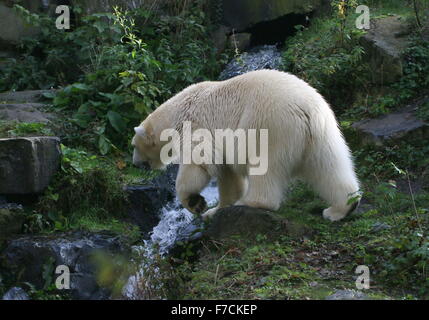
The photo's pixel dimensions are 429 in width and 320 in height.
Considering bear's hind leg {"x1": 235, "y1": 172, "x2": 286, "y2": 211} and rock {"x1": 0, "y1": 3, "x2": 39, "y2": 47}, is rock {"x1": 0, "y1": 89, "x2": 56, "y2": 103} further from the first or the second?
bear's hind leg {"x1": 235, "y1": 172, "x2": 286, "y2": 211}

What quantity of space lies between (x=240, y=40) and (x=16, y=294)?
24.2 ft

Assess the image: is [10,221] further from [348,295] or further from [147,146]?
[348,295]

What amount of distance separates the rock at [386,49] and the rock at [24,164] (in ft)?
17.2

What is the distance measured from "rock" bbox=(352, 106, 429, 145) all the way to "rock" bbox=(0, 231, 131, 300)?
3.80 m

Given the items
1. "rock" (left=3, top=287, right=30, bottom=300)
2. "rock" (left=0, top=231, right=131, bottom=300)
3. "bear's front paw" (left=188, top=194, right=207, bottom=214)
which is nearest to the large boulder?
"bear's front paw" (left=188, top=194, right=207, bottom=214)

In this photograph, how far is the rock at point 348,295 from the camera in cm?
468

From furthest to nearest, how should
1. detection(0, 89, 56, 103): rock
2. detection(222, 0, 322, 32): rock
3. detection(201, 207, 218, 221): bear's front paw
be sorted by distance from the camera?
detection(222, 0, 322, 32): rock
detection(0, 89, 56, 103): rock
detection(201, 207, 218, 221): bear's front paw

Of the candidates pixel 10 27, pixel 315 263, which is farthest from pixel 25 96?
pixel 315 263

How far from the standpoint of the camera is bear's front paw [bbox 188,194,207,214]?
6.88m

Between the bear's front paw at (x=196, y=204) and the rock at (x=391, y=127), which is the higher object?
the rock at (x=391, y=127)

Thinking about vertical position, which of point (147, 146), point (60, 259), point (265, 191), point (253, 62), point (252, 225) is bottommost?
point (60, 259)

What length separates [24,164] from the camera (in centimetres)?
726

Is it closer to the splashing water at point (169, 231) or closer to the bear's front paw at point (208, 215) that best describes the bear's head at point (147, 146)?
the splashing water at point (169, 231)

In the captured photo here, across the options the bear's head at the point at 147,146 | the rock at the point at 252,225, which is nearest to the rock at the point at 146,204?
the bear's head at the point at 147,146
